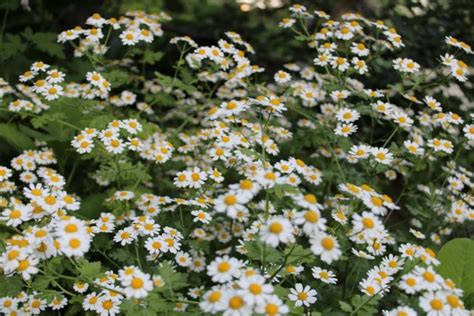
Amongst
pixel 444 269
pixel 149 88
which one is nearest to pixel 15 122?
pixel 149 88

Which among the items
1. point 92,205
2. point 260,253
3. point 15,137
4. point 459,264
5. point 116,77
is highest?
point 260,253

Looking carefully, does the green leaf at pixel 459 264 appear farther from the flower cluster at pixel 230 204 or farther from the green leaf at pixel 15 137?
the green leaf at pixel 15 137

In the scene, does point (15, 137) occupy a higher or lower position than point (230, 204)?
lower

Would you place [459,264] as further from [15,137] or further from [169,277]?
[15,137]

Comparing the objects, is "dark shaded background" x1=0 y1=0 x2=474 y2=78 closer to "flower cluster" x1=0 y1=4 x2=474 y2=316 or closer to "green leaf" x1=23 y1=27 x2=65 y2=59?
"green leaf" x1=23 y1=27 x2=65 y2=59

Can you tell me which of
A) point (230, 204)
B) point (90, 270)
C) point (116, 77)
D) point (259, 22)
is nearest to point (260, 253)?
point (230, 204)

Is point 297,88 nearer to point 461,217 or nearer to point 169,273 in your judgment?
point 461,217
